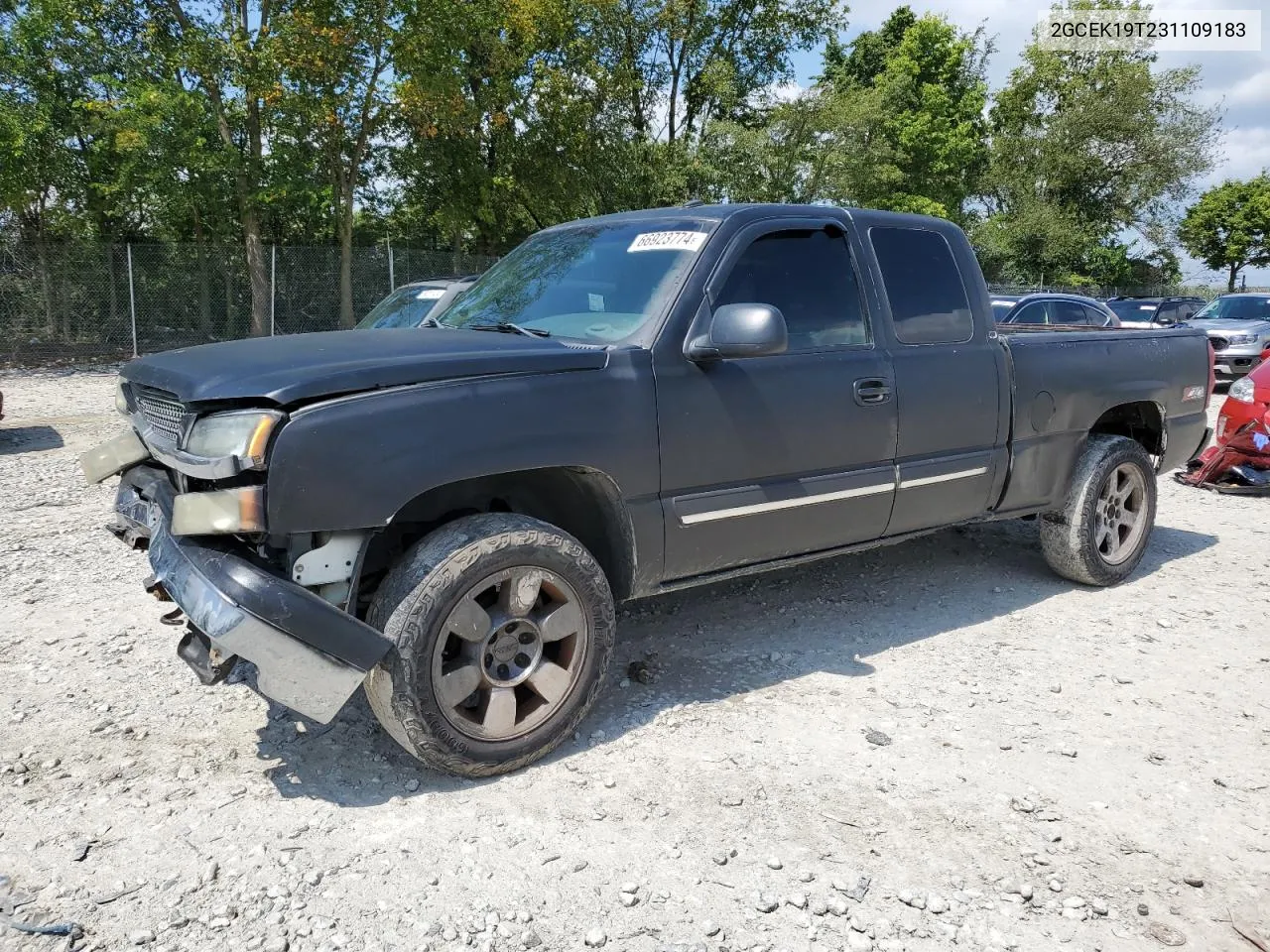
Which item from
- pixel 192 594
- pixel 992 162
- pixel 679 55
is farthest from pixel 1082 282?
pixel 192 594

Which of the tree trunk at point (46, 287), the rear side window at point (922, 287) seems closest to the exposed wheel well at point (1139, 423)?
the rear side window at point (922, 287)

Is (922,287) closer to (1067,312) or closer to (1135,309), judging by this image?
(1067,312)

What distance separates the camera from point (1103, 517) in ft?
17.7

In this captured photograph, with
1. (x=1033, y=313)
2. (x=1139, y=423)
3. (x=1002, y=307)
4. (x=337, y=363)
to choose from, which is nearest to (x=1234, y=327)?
(x=1033, y=313)

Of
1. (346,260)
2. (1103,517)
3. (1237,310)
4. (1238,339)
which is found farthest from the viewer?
(346,260)

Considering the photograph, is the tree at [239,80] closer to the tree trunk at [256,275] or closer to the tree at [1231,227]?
the tree trunk at [256,275]

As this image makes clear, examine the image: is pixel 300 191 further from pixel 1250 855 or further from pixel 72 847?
pixel 1250 855

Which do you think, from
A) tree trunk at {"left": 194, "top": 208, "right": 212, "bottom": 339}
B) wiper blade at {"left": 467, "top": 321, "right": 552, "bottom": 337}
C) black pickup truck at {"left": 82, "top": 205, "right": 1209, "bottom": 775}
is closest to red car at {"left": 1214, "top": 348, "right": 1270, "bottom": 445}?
black pickup truck at {"left": 82, "top": 205, "right": 1209, "bottom": 775}

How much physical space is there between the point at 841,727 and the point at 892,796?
0.49m

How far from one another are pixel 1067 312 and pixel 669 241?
39.0ft

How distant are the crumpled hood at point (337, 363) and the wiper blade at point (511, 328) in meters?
0.11

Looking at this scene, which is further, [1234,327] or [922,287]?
[1234,327]

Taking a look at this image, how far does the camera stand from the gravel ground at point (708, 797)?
8.40 feet

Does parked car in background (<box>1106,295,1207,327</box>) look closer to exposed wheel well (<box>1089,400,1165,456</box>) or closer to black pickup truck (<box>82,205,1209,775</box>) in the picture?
exposed wheel well (<box>1089,400,1165,456</box>)
